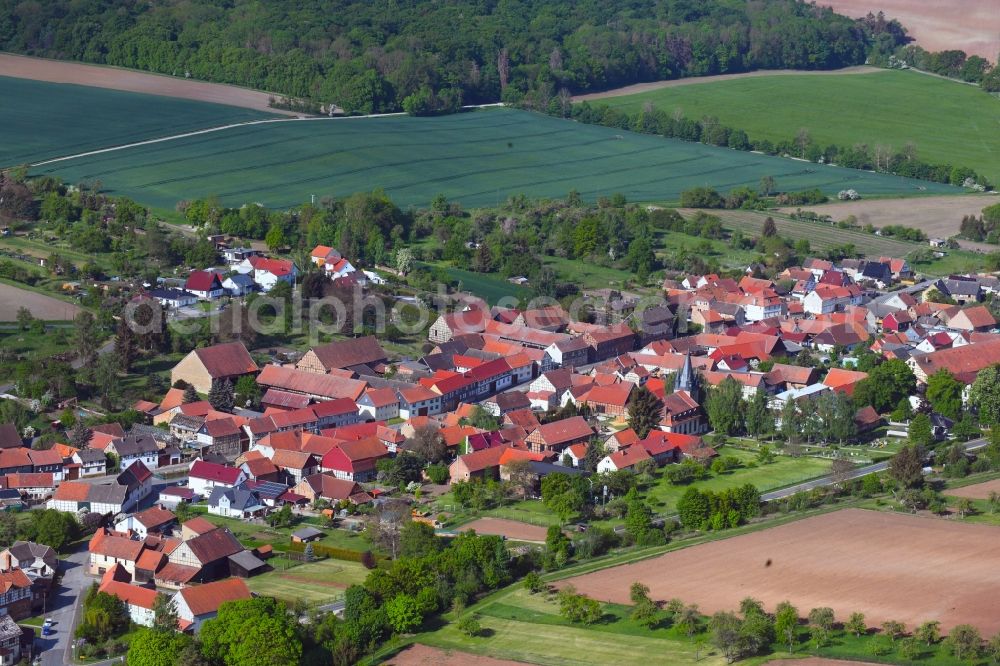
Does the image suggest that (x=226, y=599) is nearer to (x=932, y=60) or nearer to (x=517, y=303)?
(x=517, y=303)

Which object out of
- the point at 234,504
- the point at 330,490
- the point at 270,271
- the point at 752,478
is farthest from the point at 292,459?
the point at 270,271

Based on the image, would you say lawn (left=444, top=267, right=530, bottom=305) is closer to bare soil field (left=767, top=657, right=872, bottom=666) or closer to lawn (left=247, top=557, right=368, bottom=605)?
lawn (left=247, top=557, right=368, bottom=605)

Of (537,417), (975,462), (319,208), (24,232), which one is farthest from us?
(319,208)

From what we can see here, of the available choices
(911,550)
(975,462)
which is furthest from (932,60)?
(911,550)

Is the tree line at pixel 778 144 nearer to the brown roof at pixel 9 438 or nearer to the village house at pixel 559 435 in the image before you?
the village house at pixel 559 435

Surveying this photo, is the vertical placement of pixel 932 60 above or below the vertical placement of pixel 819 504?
above

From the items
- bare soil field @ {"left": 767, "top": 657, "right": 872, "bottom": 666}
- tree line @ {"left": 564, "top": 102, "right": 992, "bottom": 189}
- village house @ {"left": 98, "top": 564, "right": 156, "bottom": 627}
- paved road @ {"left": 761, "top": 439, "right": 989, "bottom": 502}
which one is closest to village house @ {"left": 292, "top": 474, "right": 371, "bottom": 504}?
village house @ {"left": 98, "top": 564, "right": 156, "bottom": 627}

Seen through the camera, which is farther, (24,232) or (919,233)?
(919,233)

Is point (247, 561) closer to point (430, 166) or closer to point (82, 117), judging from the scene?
point (430, 166)
